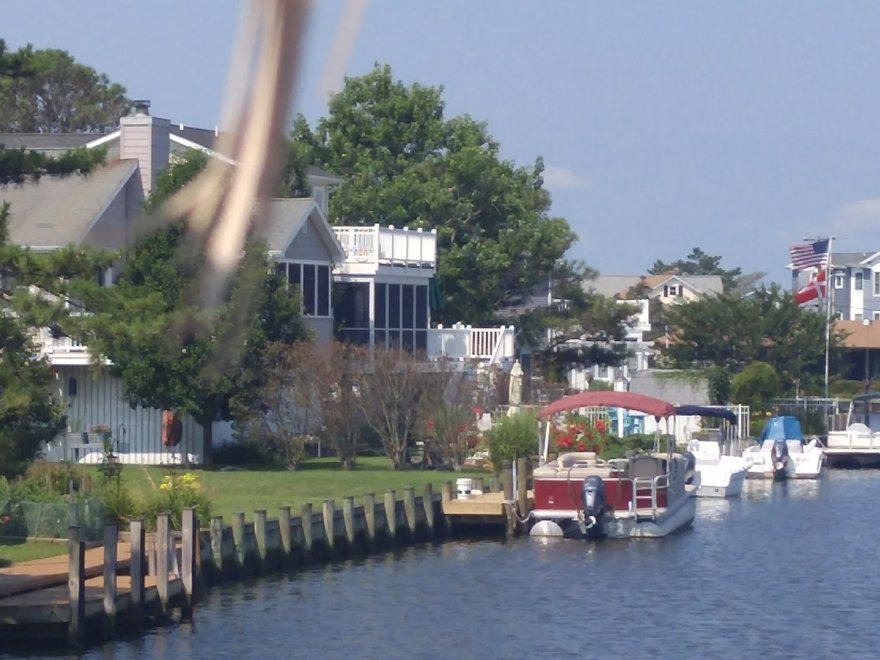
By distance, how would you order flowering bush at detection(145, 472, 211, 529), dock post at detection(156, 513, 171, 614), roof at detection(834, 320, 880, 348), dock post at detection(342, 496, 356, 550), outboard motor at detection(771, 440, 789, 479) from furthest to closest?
1. roof at detection(834, 320, 880, 348)
2. outboard motor at detection(771, 440, 789, 479)
3. dock post at detection(342, 496, 356, 550)
4. flowering bush at detection(145, 472, 211, 529)
5. dock post at detection(156, 513, 171, 614)

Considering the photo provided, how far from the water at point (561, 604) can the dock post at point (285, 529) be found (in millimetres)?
545

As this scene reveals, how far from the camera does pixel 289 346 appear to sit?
3909 centimetres

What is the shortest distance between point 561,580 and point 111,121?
31750 millimetres

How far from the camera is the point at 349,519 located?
28734 millimetres

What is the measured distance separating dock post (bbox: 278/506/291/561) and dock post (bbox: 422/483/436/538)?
20.4ft

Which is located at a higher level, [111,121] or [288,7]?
[111,121]

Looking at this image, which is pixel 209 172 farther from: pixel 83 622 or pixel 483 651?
pixel 483 651

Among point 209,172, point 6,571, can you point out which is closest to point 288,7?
point 209,172

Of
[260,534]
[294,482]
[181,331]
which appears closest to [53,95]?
[294,482]

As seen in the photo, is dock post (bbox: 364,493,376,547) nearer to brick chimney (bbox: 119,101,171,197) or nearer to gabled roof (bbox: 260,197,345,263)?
gabled roof (bbox: 260,197,345,263)

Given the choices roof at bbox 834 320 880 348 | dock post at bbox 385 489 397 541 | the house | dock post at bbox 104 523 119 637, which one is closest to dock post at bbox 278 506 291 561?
dock post at bbox 385 489 397 541

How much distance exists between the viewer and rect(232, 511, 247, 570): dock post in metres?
24.8

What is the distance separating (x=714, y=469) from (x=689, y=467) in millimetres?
3587

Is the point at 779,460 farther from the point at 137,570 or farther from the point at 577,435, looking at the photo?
the point at 137,570
